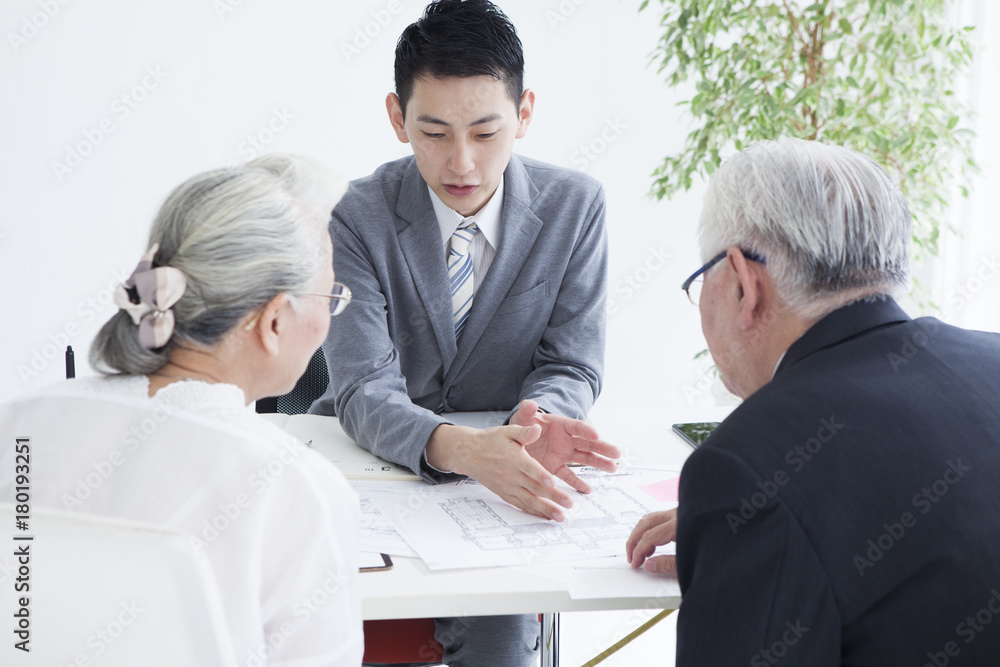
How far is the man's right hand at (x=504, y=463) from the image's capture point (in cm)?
141

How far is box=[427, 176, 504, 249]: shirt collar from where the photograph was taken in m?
2.00

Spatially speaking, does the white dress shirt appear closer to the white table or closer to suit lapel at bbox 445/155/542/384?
suit lapel at bbox 445/155/542/384

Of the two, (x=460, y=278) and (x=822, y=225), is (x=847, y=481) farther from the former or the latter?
(x=460, y=278)

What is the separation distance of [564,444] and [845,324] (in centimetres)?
66

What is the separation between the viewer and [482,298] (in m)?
1.98

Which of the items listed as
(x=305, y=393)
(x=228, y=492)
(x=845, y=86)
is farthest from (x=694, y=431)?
(x=845, y=86)

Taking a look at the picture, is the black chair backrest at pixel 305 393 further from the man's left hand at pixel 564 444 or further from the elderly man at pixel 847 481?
the elderly man at pixel 847 481

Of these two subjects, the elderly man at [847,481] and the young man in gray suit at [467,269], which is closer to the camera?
the elderly man at [847,481]

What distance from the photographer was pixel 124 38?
3221mm

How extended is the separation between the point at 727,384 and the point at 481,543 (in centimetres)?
44

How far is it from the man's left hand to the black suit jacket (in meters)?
0.60

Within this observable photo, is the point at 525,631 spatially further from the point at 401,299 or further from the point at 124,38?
the point at 124,38

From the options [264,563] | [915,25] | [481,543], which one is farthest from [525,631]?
[915,25]

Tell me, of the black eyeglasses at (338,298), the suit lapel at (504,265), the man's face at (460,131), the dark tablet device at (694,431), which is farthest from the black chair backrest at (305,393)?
the black eyeglasses at (338,298)
